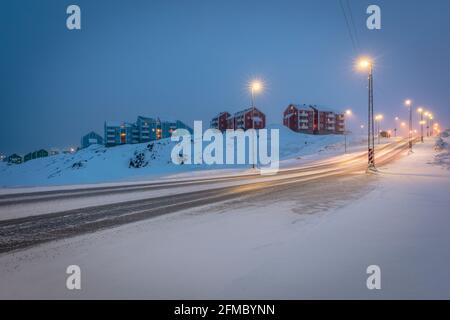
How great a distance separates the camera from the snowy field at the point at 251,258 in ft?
13.2

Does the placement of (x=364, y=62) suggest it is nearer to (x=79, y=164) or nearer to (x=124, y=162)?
(x=124, y=162)

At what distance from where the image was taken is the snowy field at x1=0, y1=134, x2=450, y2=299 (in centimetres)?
404

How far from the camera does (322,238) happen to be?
606 centimetres

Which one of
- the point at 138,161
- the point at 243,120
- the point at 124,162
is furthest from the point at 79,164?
the point at 243,120

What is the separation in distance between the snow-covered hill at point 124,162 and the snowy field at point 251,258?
48.7 metres

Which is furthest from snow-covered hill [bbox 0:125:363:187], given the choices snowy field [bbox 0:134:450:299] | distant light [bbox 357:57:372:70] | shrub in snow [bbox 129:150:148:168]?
snowy field [bbox 0:134:450:299]

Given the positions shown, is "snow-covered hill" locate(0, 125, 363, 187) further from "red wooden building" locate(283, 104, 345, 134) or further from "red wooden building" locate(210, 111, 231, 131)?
"red wooden building" locate(210, 111, 231, 131)

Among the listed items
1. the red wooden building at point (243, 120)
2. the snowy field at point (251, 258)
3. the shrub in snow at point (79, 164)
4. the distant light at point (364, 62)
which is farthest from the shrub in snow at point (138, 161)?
the snowy field at point (251, 258)

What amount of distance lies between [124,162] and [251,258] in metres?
73.6

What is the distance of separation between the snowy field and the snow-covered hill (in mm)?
48685

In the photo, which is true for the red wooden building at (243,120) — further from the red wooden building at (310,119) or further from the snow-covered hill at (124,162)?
the snow-covered hill at (124,162)

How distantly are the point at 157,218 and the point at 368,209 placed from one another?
6.09m
